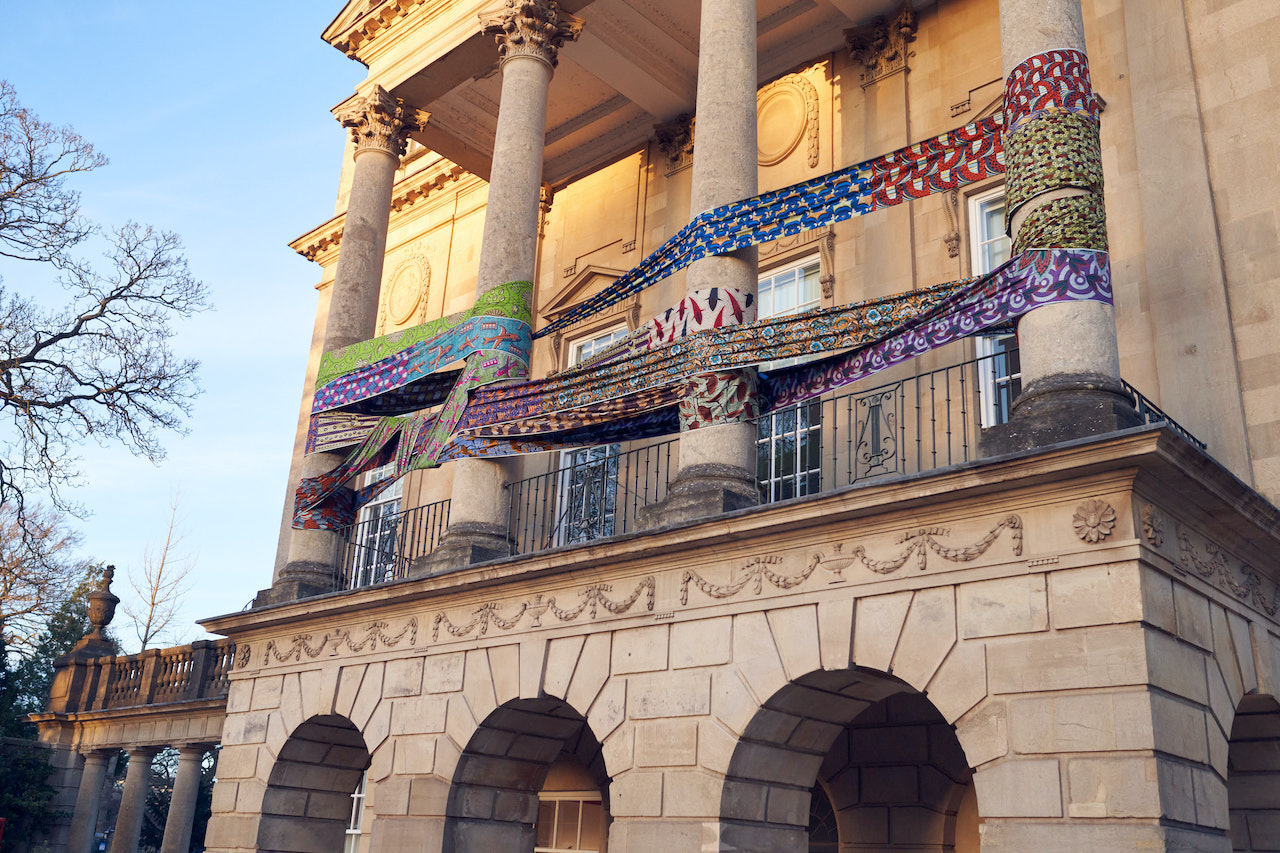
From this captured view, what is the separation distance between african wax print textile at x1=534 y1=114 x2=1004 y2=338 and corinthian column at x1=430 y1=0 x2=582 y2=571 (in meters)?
2.50

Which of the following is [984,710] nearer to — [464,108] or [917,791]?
[917,791]

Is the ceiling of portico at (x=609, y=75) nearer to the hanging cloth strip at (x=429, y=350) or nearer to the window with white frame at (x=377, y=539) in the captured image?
the hanging cloth strip at (x=429, y=350)

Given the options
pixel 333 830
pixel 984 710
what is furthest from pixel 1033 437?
pixel 333 830

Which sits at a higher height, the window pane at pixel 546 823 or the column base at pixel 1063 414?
the column base at pixel 1063 414

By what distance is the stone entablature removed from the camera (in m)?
7.56

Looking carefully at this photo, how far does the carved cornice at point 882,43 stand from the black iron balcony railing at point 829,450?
14.4 ft

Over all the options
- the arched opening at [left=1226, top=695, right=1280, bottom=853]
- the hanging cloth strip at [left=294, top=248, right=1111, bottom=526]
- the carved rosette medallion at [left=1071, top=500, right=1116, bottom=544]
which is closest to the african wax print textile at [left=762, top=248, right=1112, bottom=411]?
the hanging cloth strip at [left=294, top=248, right=1111, bottom=526]

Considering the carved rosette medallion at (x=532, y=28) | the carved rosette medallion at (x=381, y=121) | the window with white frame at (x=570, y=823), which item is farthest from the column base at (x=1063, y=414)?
the carved rosette medallion at (x=381, y=121)

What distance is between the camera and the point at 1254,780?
32.6ft

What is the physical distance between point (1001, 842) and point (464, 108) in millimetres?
14000

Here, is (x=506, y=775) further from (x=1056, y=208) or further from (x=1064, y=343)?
(x=1056, y=208)

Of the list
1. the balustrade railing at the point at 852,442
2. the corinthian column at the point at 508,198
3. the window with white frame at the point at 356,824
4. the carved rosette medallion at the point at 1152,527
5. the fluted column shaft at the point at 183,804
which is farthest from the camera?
the fluted column shaft at the point at 183,804

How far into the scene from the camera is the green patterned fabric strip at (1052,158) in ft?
29.3

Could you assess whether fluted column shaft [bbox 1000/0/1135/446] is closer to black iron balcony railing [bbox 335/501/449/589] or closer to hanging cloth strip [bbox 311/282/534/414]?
hanging cloth strip [bbox 311/282/534/414]
